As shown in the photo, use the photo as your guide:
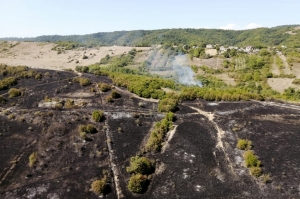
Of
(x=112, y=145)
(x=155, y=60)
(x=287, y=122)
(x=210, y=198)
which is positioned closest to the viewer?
(x=210, y=198)

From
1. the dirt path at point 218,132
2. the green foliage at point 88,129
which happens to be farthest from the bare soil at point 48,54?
the dirt path at point 218,132

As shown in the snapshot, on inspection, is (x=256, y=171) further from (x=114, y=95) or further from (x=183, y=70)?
(x=183, y=70)

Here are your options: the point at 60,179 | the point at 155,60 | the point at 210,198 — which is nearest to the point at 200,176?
the point at 210,198

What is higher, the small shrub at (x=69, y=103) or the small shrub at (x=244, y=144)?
the small shrub at (x=69, y=103)

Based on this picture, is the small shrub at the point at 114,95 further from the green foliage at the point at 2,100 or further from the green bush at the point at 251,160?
the green bush at the point at 251,160

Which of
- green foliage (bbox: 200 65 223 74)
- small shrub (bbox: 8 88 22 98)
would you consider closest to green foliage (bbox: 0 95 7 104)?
small shrub (bbox: 8 88 22 98)

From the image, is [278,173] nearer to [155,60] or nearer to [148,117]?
[148,117]
